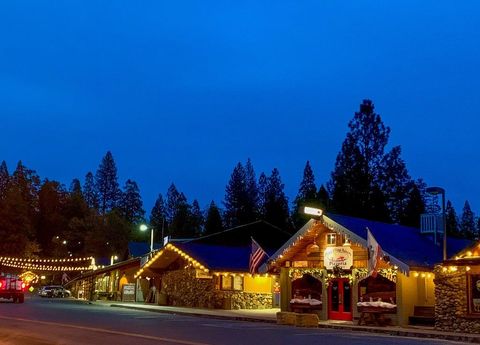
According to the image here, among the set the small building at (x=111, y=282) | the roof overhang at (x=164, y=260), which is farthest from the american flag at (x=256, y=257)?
the small building at (x=111, y=282)

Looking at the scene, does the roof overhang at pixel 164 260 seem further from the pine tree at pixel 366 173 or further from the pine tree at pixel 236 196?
the pine tree at pixel 236 196

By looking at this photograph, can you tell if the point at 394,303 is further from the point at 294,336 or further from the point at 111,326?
the point at 111,326

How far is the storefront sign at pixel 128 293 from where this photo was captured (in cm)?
5278

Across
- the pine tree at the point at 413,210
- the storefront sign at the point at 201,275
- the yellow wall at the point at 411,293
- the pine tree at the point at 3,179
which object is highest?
the pine tree at the point at 3,179

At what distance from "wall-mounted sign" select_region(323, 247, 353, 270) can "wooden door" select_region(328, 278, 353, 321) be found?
0.80m

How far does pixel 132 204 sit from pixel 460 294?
109397 mm

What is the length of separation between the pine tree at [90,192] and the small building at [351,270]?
3770 inches

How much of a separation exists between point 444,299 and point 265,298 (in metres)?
17.2

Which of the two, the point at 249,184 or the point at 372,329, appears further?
the point at 249,184

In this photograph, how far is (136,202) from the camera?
131750 mm

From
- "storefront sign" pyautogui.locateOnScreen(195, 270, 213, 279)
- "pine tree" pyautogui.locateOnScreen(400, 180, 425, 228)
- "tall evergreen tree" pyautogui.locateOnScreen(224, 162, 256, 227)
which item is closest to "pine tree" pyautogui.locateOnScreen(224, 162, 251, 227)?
"tall evergreen tree" pyautogui.locateOnScreen(224, 162, 256, 227)

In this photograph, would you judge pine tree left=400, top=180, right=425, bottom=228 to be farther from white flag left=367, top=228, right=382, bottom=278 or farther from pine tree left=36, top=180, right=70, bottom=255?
pine tree left=36, top=180, right=70, bottom=255

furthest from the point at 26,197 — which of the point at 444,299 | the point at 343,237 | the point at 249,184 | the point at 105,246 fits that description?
the point at 444,299

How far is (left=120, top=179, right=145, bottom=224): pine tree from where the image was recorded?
12838cm
